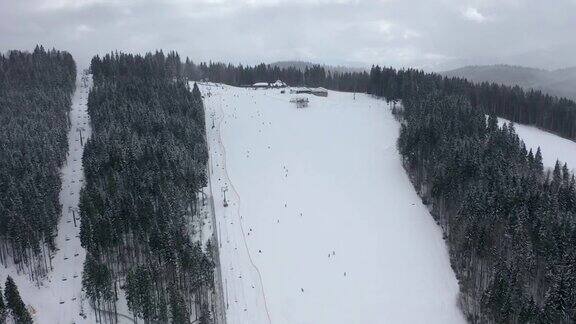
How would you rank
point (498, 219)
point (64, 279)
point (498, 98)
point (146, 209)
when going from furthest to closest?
point (498, 98) < point (146, 209) < point (64, 279) < point (498, 219)

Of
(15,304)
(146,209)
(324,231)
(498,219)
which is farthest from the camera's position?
(324,231)

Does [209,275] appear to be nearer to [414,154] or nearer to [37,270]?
[37,270]

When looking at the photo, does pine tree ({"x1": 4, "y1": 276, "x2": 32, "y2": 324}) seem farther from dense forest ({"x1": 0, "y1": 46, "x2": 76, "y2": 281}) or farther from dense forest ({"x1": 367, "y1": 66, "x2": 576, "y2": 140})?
dense forest ({"x1": 367, "y1": 66, "x2": 576, "y2": 140})

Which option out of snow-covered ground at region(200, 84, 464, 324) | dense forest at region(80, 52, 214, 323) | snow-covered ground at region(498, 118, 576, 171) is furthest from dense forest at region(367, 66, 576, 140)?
dense forest at region(80, 52, 214, 323)

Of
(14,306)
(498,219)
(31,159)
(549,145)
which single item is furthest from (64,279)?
(549,145)

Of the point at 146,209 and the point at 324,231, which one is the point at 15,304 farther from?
the point at 324,231

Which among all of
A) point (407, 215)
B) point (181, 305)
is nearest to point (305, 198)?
point (407, 215)
